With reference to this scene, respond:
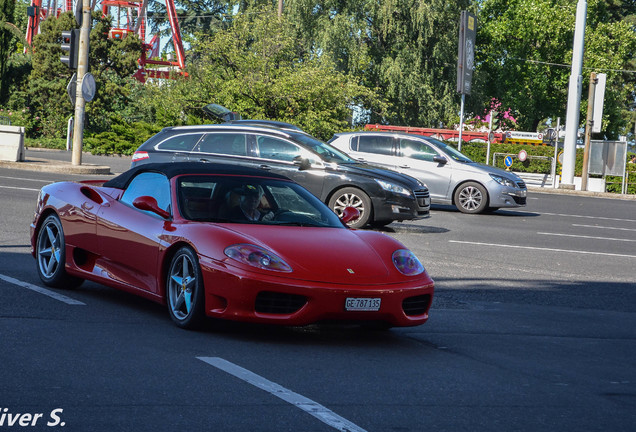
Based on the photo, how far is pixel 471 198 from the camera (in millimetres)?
20984

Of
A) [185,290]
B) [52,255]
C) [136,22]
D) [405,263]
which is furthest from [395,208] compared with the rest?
[136,22]

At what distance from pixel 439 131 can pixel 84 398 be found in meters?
46.2

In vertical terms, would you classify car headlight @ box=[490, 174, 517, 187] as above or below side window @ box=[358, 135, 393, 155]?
below

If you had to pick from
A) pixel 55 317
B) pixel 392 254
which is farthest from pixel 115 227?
pixel 392 254

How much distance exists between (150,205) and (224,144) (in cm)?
934

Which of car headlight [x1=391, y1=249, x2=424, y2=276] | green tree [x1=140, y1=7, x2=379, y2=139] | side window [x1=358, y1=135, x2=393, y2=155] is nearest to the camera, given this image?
car headlight [x1=391, y1=249, x2=424, y2=276]

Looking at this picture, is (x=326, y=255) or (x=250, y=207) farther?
(x=250, y=207)

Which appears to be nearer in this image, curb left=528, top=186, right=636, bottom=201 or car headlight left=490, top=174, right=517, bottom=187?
car headlight left=490, top=174, right=517, bottom=187

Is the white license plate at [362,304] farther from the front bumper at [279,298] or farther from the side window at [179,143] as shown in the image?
the side window at [179,143]

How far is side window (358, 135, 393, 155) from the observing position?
2116 cm

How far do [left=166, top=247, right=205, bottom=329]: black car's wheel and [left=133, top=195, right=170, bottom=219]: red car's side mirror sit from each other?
0.45 m

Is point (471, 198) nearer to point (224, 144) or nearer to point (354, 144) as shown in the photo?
point (354, 144)

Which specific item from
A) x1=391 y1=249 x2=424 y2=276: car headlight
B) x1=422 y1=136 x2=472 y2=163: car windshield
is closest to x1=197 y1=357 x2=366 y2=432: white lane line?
x1=391 y1=249 x2=424 y2=276: car headlight

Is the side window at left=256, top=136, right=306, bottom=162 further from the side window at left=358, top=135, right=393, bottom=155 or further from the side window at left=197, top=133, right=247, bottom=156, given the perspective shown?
the side window at left=358, top=135, right=393, bottom=155
